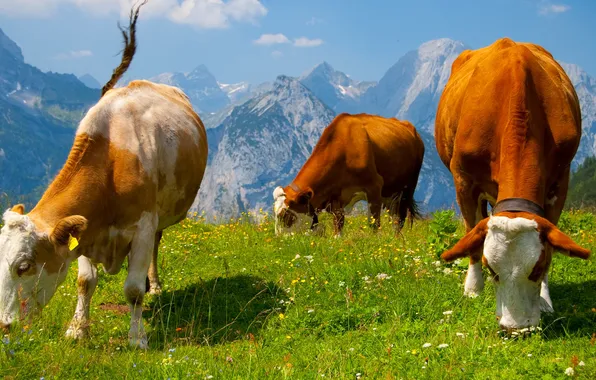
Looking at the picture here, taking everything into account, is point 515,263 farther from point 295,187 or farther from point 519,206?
point 295,187

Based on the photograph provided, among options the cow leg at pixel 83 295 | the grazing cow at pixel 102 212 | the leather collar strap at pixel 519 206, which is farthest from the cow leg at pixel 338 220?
the leather collar strap at pixel 519 206

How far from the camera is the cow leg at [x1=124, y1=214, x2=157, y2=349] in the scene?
270 inches

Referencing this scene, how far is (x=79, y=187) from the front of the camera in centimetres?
664

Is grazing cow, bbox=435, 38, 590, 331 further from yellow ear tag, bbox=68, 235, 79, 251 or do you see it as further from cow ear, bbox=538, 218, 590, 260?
yellow ear tag, bbox=68, 235, 79, 251

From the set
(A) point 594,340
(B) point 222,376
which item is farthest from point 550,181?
(B) point 222,376

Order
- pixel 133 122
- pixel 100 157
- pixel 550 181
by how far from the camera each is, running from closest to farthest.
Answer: pixel 550 181, pixel 100 157, pixel 133 122

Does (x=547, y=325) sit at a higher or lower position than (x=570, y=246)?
lower

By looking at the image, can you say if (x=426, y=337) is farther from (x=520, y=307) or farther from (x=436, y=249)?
(x=436, y=249)

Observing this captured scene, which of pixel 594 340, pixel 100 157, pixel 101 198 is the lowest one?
pixel 594 340

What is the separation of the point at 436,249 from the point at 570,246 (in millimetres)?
3154

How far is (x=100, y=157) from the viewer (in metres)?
6.90

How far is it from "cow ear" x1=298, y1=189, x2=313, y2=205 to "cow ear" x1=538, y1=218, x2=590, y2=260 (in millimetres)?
8253

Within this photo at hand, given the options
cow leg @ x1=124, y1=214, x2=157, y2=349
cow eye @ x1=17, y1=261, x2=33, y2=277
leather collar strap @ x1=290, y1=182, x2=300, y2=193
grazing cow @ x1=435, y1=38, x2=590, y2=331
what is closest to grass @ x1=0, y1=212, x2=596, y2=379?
cow leg @ x1=124, y1=214, x2=157, y2=349

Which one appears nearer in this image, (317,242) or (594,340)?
(594,340)
